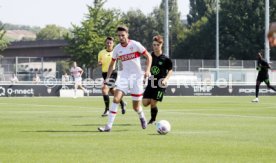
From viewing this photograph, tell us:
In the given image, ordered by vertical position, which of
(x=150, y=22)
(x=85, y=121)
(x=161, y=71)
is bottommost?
(x=85, y=121)

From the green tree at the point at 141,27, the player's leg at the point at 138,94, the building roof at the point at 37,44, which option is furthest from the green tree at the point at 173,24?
the player's leg at the point at 138,94

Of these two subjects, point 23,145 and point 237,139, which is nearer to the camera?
point 23,145

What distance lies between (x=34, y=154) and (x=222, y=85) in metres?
44.0

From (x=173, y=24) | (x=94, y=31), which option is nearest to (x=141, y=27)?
(x=173, y=24)

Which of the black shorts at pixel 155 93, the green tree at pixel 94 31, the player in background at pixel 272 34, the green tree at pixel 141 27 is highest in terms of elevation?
→ the green tree at pixel 141 27

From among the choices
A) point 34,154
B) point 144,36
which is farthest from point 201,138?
point 144,36

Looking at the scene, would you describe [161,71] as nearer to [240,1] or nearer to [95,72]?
[95,72]

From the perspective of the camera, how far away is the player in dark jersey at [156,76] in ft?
57.6

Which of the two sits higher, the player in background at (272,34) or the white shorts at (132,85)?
the player in background at (272,34)

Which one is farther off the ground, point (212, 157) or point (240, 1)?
point (240, 1)

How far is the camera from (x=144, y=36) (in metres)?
132

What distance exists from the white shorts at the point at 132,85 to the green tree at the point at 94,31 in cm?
5583

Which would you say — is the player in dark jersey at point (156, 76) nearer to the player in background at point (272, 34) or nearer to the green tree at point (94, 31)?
the player in background at point (272, 34)

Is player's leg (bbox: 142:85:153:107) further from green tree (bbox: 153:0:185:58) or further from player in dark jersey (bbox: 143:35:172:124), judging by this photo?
green tree (bbox: 153:0:185:58)
